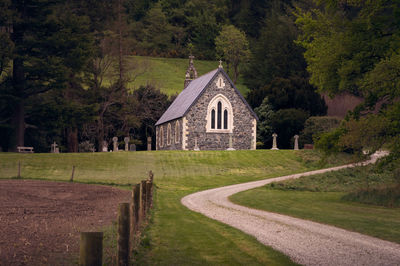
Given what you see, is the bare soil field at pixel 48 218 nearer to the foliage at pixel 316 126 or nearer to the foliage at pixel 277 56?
the foliage at pixel 316 126

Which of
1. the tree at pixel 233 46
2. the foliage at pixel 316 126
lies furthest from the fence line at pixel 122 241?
the tree at pixel 233 46

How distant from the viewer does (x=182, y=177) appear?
36406mm

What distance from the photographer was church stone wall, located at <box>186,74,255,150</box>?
165ft

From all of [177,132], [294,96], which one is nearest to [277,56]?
[294,96]

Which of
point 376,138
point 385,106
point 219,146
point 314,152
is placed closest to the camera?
point 376,138

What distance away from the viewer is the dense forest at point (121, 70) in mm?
21938

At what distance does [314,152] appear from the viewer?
44188 mm

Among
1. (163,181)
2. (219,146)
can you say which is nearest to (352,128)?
(163,181)

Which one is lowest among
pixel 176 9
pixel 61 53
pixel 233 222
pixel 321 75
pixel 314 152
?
pixel 233 222

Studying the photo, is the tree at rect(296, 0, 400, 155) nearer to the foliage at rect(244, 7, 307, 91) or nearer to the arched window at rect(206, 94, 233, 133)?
the arched window at rect(206, 94, 233, 133)

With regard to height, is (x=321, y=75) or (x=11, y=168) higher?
(x=321, y=75)

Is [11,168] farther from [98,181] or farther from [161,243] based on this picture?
[161,243]

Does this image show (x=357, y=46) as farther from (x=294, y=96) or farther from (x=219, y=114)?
(x=294, y=96)

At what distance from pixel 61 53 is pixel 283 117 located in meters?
25.8
